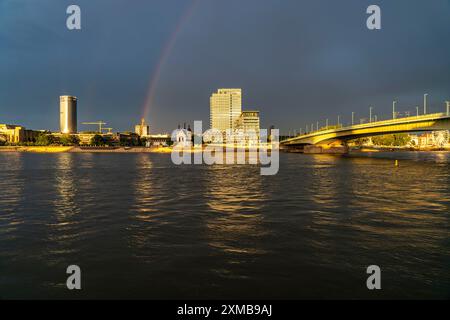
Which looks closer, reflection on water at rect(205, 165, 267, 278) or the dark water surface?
the dark water surface

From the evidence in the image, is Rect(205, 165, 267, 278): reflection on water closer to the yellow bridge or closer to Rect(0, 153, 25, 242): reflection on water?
Rect(0, 153, 25, 242): reflection on water

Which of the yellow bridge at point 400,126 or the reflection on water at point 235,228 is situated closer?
the reflection on water at point 235,228

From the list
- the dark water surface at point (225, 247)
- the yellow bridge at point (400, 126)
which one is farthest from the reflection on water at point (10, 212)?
the yellow bridge at point (400, 126)

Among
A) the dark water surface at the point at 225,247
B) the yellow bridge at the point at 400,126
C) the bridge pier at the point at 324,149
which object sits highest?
the yellow bridge at the point at 400,126

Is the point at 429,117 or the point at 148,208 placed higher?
the point at 429,117

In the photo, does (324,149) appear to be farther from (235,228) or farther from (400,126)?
(235,228)

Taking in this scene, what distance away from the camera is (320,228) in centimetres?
1644

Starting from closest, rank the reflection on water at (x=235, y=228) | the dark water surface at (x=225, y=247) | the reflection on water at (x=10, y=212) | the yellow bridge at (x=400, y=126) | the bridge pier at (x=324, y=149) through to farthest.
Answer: the dark water surface at (x=225, y=247) → the reflection on water at (x=235, y=228) → the reflection on water at (x=10, y=212) → the yellow bridge at (x=400, y=126) → the bridge pier at (x=324, y=149)

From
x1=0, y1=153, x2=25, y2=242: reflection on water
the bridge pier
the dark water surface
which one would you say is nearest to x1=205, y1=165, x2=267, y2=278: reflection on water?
the dark water surface

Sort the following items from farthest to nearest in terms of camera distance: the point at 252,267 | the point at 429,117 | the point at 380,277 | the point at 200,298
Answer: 1. the point at 429,117
2. the point at 252,267
3. the point at 380,277
4. the point at 200,298

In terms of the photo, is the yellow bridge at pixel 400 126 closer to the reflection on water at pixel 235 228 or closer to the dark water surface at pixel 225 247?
the dark water surface at pixel 225 247
